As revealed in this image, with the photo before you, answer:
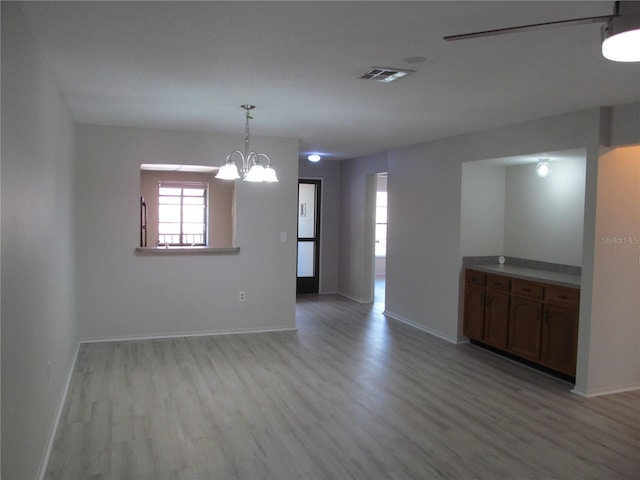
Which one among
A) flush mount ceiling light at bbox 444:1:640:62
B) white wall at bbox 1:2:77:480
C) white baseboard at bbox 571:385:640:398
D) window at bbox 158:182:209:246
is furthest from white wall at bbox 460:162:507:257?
window at bbox 158:182:209:246

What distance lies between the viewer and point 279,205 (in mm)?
6262

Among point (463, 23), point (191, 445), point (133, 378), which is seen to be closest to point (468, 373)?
point (191, 445)

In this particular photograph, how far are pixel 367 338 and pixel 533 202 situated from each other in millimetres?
2426

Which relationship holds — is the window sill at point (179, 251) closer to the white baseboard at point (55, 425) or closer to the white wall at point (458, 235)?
the white baseboard at point (55, 425)

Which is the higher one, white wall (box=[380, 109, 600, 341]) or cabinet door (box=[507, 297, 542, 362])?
white wall (box=[380, 109, 600, 341])

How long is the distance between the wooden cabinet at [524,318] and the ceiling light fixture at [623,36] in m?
3.00

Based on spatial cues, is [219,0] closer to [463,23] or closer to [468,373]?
[463,23]

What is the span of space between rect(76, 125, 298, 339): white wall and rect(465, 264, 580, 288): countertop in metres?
2.30

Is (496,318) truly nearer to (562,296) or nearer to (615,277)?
(562,296)

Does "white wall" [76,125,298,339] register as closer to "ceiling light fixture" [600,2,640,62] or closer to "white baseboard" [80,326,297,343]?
"white baseboard" [80,326,297,343]

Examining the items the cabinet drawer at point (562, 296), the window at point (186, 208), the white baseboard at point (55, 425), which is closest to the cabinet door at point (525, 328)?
the cabinet drawer at point (562, 296)

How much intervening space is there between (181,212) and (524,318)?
6064mm

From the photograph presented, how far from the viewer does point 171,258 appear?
5.82 meters

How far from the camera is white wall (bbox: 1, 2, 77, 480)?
2.08 metres
